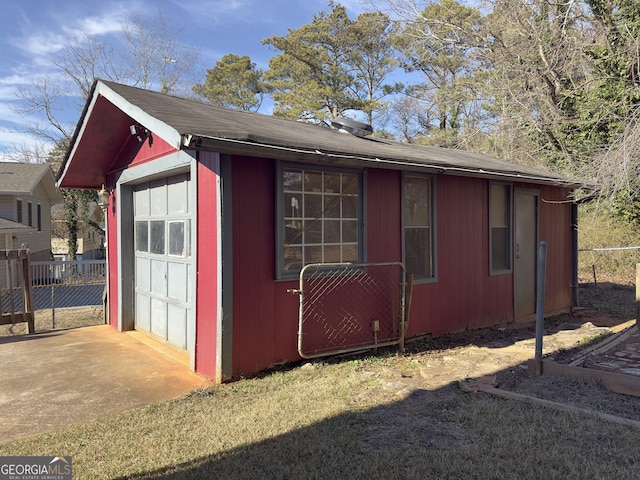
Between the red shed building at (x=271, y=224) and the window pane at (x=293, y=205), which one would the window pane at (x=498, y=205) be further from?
the window pane at (x=293, y=205)

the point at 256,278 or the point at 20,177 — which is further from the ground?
the point at 20,177

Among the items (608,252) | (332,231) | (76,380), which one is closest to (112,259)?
(76,380)

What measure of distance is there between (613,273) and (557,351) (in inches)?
407

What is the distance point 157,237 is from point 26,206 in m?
16.8

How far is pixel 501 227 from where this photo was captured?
773 cm

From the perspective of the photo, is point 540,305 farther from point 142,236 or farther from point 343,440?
point 142,236

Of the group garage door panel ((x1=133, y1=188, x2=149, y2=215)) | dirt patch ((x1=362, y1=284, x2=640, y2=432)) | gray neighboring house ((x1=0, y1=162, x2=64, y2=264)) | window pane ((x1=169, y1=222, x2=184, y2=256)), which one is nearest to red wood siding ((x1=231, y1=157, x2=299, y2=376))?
dirt patch ((x1=362, y1=284, x2=640, y2=432))

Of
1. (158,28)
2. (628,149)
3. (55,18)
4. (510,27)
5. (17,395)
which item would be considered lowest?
(17,395)

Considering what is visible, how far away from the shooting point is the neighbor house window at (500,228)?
7598mm

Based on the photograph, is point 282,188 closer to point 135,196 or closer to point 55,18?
point 135,196

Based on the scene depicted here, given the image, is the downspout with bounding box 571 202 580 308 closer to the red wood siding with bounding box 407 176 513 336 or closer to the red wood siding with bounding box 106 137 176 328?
the red wood siding with bounding box 407 176 513 336

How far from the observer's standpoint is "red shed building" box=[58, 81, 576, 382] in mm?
4688

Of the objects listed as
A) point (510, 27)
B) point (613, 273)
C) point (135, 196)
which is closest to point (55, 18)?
point (135, 196)

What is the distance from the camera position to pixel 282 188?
4977mm
